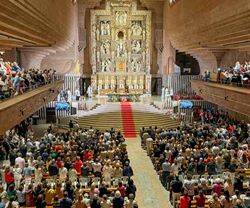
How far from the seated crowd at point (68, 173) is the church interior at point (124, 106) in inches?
1.6

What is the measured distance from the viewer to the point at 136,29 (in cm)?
3803

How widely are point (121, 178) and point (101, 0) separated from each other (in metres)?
27.2

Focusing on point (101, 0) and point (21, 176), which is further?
point (101, 0)

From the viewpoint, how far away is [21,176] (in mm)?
12852

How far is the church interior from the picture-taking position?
11.8 metres

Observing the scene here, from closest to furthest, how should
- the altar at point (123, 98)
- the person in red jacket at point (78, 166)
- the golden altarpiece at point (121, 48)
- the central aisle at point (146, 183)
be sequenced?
the central aisle at point (146, 183)
the person in red jacket at point (78, 166)
the altar at point (123, 98)
the golden altarpiece at point (121, 48)

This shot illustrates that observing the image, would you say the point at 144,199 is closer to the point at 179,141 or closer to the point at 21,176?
the point at 21,176

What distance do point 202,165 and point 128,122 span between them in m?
13.3

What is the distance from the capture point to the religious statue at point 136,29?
38031 millimetres

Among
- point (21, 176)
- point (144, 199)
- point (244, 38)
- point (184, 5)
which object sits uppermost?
point (184, 5)

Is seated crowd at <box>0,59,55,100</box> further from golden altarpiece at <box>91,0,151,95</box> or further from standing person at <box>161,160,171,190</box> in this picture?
golden altarpiece at <box>91,0,151,95</box>

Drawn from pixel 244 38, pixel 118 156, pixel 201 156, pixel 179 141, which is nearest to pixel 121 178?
pixel 118 156

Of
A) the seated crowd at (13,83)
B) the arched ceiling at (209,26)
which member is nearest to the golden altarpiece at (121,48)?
the arched ceiling at (209,26)

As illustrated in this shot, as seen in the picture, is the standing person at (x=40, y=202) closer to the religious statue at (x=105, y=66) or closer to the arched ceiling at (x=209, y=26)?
the arched ceiling at (x=209, y=26)
